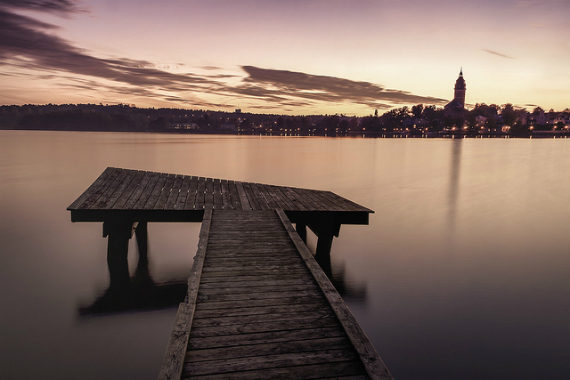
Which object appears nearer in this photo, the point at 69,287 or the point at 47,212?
the point at 69,287

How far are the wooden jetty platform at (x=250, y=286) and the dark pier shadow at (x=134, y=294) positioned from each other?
140 millimetres

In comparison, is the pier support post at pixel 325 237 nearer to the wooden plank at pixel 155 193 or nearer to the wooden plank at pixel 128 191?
the wooden plank at pixel 155 193

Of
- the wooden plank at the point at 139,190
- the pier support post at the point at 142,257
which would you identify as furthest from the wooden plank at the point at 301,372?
the pier support post at the point at 142,257

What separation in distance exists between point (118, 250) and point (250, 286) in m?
7.15

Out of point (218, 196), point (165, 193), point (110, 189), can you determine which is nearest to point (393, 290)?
point (218, 196)

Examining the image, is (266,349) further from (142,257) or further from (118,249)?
(142,257)

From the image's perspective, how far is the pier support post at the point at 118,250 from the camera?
10695 millimetres

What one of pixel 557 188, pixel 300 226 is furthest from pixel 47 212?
pixel 557 188

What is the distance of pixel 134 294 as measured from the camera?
10.4 m

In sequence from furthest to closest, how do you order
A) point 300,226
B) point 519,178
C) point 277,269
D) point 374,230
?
point 519,178, point 374,230, point 300,226, point 277,269

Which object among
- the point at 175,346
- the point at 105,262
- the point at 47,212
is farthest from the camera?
the point at 47,212

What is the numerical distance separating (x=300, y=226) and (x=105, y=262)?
7052 mm

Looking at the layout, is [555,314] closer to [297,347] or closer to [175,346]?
[297,347]

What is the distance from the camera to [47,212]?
20266 mm
